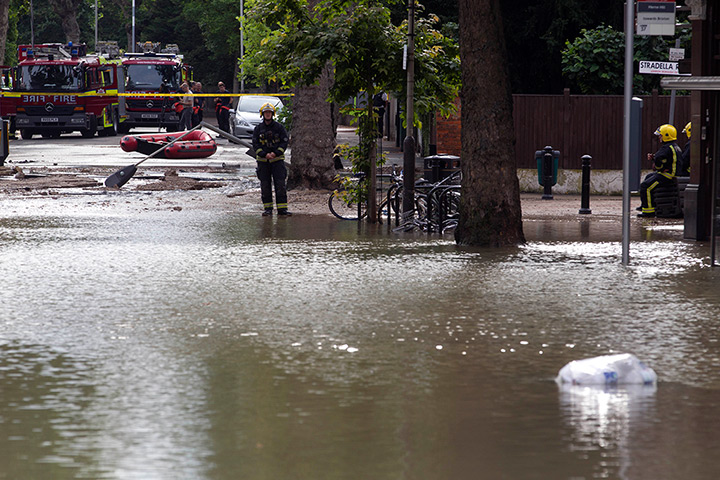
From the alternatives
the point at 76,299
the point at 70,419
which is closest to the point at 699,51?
the point at 76,299

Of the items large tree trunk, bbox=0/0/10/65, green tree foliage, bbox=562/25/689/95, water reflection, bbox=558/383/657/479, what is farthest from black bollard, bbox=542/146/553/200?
large tree trunk, bbox=0/0/10/65

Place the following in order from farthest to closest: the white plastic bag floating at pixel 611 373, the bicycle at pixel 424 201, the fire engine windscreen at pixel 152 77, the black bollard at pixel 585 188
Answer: the fire engine windscreen at pixel 152 77
the black bollard at pixel 585 188
the bicycle at pixel 424 201
the white plastic bag floating at pixel 611 373

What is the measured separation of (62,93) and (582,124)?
970 inches

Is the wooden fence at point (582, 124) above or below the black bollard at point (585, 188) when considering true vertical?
above

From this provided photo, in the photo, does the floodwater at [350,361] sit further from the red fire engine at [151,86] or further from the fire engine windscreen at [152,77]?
the fire engine windscreen at [152,77]

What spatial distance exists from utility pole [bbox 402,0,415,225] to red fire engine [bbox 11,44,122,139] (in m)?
28.0

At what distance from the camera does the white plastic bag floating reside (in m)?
7.52

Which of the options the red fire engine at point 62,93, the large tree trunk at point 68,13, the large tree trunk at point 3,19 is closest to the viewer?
the red fire engine at point 62,93

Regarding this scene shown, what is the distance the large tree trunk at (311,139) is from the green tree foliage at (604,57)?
587 cm

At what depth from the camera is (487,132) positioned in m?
15.3

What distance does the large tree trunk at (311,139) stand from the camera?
946 inches

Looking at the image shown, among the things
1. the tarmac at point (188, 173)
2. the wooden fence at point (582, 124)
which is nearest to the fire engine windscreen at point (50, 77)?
the tarmac at point (188, 173)

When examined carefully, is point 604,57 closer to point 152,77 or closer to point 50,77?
point 50,77

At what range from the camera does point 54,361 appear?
8172 millimetres
